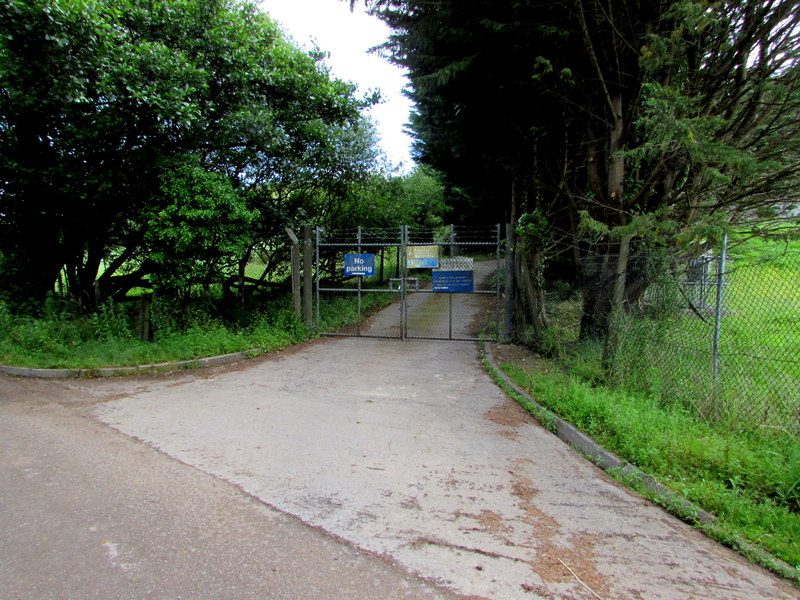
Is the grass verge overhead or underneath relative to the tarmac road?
overhead

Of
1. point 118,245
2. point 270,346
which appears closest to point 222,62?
point 118,245

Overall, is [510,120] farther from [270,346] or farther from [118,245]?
[118,245]

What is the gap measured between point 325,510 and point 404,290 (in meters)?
7.25

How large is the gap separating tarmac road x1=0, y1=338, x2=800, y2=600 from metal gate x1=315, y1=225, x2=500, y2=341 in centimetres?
475

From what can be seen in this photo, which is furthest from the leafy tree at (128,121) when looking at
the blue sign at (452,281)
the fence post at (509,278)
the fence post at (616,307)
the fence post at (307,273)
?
the fence post at (616,307)

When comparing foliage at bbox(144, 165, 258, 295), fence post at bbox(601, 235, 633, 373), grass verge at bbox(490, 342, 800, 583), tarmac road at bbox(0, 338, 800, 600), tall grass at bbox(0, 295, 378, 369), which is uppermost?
foliage at bbox(144, 165, 258, 295)

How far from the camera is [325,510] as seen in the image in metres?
3.42

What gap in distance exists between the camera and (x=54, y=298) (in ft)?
32.0

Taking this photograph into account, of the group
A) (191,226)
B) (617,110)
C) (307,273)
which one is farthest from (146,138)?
(617,110)

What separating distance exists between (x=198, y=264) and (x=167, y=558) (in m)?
7.19

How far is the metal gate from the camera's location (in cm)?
1042

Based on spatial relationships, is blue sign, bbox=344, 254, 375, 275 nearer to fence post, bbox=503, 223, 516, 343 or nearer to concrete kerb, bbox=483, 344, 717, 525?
fence post, bbox=503, 223, 516, 343

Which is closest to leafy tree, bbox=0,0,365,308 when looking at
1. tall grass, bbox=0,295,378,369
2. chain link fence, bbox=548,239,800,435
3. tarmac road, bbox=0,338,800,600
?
tall grass, bbox=0,295,378,369

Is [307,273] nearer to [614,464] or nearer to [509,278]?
[509,278]
